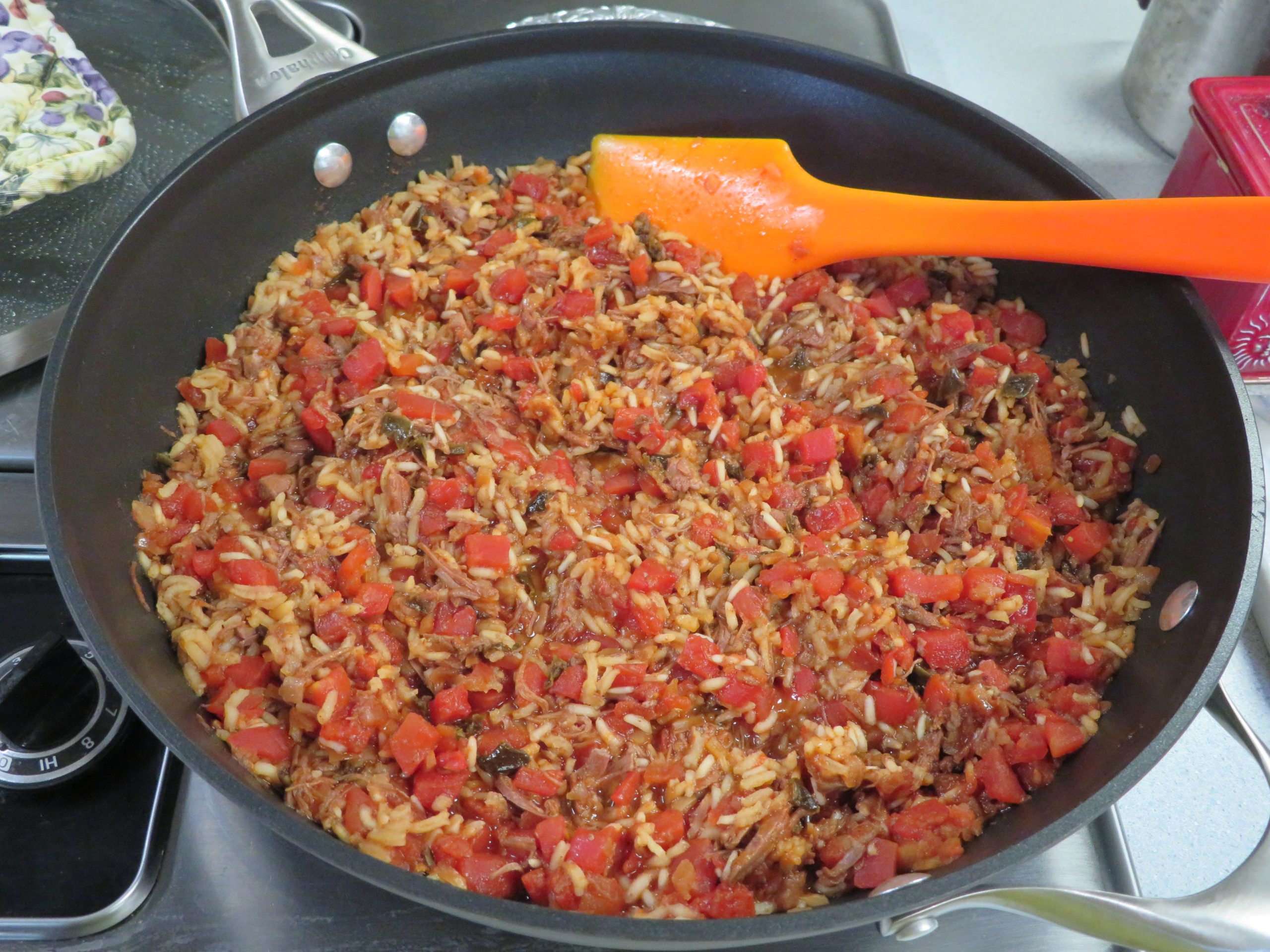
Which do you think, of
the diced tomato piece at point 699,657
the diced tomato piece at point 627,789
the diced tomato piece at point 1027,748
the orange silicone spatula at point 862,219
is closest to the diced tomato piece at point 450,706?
the diced tomato piece at point 627,789

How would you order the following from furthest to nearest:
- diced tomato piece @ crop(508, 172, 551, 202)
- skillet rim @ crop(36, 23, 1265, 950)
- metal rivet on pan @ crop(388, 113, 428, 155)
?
1. diced tomato piece @ crop(508, 172, 551, 202)
2. metal rivet on pan @ crop(388, 113, 428, 155)
3. skillet rim @ crop(36, 23, 1265, 950)

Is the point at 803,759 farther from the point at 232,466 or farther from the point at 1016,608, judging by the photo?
the point at 232,466

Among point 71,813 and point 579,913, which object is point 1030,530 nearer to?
point 579,913

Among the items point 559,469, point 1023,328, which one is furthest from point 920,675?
point 1023,328

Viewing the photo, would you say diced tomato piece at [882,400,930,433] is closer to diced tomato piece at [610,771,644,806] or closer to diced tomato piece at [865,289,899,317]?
diced tomato piece at [865,289,899,317]

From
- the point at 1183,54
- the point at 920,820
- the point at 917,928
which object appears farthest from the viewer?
the point at 1183,54

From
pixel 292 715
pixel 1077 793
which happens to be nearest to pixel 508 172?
pixel 292 715

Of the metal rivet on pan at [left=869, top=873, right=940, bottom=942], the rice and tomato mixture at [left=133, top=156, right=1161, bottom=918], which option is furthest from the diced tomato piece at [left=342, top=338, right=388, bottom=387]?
the metal rivet on pan at [left=869, top=873, right=940, bottom=942]
